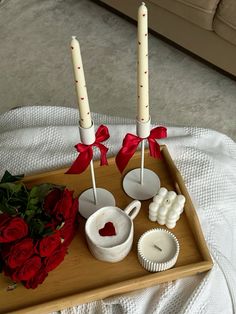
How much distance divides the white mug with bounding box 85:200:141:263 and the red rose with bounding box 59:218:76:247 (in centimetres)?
3

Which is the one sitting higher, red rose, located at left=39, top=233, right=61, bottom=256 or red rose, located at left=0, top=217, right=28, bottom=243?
red rose, located at left=0, top=217, right=28, bottom=243

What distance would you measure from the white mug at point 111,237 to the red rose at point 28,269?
0.12 metres

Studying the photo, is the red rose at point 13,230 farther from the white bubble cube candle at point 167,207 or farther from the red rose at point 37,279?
the white bubble cube candle at point 167,207

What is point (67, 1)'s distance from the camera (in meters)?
2.53

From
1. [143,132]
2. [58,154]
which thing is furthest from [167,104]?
[143,132]

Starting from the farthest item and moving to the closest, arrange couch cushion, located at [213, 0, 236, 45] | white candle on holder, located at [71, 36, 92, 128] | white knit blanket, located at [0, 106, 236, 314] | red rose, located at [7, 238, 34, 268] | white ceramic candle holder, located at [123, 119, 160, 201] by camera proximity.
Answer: couch cushion, located at [213, 0, 236, 45]
white ceramic candle holder, located at [123, 119, 160, 201]
white knit blanket, located at [0, 106, 236, 314]
red rose, located at [7, 238, 34, 268]
white candle on holder, located at [71, 36, 92, 128]

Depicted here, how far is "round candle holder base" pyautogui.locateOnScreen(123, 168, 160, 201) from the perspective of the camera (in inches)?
44.5

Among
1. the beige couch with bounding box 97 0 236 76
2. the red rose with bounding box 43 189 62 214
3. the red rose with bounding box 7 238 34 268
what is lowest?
the beige couch with bounding box 97 0 236 76

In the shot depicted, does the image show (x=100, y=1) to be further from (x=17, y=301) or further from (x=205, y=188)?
(x=17, y=301)

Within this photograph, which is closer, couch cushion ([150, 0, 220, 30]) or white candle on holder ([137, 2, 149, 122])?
white candle on holder ([137, 2, 149, 122])

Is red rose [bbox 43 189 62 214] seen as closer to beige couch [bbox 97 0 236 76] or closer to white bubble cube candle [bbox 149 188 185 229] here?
white bubble cube candle [bbox 149 188 185 229]

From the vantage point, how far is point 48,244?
931mm

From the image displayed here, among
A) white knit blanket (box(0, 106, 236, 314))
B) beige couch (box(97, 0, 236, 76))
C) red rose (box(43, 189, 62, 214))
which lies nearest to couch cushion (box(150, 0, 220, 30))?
beige couch (box(97, 0, 236, 76))

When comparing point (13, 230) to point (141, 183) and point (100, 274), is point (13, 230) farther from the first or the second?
point (141, 183)
